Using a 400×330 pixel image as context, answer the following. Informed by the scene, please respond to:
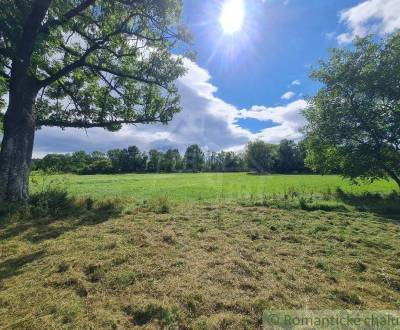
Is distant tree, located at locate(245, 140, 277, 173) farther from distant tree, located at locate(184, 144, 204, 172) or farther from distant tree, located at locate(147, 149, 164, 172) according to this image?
distant tree, located at locate(147, 149, 164, 172)

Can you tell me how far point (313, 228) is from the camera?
8836 millimetres

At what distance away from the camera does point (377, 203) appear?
16.0 m

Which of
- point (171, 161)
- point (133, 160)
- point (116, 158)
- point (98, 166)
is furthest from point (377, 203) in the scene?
point (116, 158)

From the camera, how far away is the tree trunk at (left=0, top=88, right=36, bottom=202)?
9.62m

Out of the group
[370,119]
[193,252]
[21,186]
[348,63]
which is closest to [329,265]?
[193,252]

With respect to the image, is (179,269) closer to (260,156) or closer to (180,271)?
(180,271)

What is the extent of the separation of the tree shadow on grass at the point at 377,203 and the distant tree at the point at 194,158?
109078 millimetres

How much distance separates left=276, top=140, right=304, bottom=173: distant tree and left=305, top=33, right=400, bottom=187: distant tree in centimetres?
8007

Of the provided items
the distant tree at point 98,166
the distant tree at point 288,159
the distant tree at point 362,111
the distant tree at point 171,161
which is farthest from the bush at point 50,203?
the distant tree at point 171,161

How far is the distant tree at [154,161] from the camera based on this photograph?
117 meters

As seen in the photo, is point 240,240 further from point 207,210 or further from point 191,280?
point 207,210

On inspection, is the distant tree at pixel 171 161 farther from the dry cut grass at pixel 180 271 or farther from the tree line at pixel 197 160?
the dry cut grass at pixel 180 271

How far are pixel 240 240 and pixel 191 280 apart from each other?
113 inches
